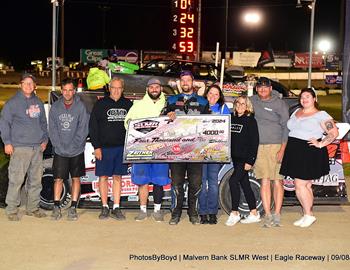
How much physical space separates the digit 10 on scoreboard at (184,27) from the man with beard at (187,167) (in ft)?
87.6

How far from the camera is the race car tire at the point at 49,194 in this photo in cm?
852

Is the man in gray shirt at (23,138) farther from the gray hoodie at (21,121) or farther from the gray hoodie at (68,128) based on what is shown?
the gray hoodie at (68,128)

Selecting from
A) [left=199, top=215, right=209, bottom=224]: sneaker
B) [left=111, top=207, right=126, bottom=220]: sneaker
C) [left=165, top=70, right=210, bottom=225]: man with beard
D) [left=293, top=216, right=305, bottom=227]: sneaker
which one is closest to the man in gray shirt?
[left=111, top=207, right=126, bottom=220]: sneaker

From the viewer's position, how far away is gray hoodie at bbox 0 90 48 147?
26.1 ft

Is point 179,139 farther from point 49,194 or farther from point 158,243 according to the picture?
point 49,194

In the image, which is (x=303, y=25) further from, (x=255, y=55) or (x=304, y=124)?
(x=304, y=124)

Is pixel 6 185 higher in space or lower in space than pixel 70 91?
lower

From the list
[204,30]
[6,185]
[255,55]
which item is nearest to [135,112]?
[6,185]

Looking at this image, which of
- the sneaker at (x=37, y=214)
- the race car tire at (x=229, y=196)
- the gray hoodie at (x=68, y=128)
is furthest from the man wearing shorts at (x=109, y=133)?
the race car tire at (x=229, y=196)

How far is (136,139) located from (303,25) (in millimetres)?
105443

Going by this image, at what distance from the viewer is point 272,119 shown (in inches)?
312

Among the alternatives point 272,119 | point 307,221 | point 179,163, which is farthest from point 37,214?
point 307,221

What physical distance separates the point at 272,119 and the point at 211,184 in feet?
3.51

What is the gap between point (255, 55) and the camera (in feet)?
177
